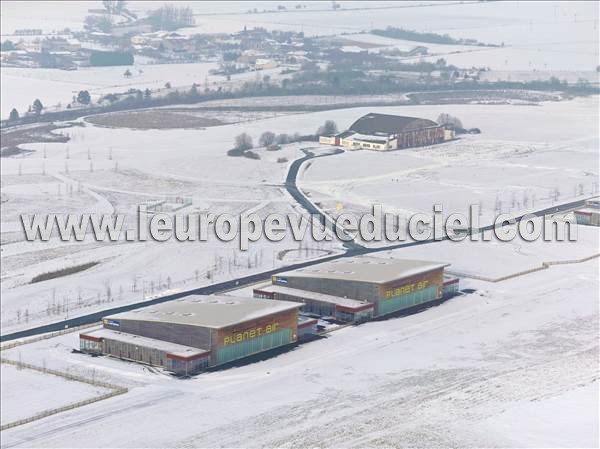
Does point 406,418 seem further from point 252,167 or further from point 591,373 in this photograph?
point 252,167

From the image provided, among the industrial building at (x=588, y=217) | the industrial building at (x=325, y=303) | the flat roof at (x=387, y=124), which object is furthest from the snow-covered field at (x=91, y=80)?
the industrial building at (x=325, y=303)

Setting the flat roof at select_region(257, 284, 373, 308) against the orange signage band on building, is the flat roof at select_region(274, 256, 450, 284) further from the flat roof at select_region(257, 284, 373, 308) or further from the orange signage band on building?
the orange signage band on building

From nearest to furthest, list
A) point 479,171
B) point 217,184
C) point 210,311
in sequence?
point 210,311 < point 217,184 < point 479,171

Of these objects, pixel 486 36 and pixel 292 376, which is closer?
pixel 292 376

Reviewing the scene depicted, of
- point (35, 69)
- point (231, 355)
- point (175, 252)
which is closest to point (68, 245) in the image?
point (175, 252)

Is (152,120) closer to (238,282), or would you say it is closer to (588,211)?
(588,211)

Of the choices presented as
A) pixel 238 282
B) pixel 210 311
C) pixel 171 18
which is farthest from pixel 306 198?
pixel 171 18

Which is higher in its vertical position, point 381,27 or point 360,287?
point 381,27
